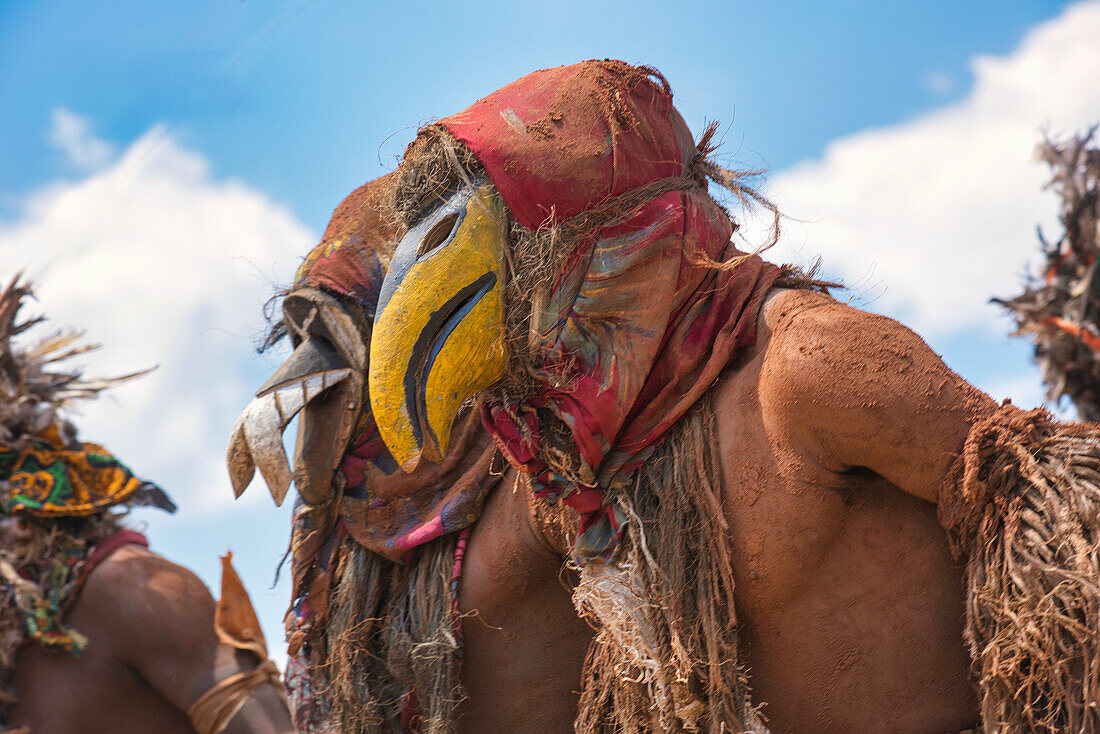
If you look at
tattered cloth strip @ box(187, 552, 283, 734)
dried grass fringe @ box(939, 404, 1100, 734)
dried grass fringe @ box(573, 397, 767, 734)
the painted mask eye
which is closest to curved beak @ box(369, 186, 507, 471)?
the painted mask eye

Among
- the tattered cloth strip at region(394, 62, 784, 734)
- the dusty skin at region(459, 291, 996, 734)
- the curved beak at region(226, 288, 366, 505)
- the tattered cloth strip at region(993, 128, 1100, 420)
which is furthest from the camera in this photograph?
the tattered cloth strip at region(993, 128, 1100, 420)

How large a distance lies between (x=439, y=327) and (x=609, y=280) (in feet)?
0.72

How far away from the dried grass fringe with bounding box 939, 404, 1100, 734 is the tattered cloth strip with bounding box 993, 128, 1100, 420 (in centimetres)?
148

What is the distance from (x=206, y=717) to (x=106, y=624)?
296mm

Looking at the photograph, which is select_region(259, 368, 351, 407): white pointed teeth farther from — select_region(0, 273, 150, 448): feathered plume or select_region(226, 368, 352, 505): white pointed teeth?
select_region(0, 273, 150, 448): feathered plume

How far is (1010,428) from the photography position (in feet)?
3.90

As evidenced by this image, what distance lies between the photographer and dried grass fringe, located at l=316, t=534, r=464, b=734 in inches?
64.9

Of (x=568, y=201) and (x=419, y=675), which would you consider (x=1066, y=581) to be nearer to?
(x=568, y=201)

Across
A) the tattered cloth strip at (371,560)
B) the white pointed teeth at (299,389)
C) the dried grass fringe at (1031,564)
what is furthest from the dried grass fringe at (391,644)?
the dried grass fringe at (1031,564)

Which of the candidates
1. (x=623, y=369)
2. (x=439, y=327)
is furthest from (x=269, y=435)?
(x=623, y=369)

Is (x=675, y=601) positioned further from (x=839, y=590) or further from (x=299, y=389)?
(x=299, y=389)

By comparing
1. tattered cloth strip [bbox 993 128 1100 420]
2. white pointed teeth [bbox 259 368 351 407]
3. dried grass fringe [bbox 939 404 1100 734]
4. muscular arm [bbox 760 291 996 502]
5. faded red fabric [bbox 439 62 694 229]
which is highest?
tattered cloth strip [bbox 993 128 1100 420]

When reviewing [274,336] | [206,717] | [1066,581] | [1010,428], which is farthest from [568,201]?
[206,717]

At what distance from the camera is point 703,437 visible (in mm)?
1385
